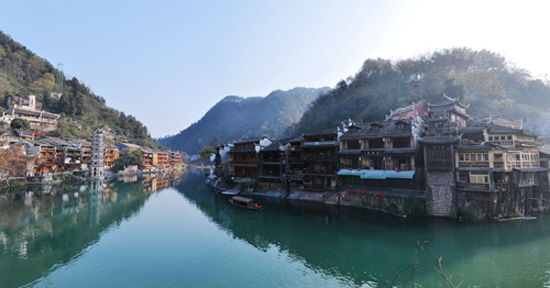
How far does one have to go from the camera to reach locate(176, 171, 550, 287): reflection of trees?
54.2 feet

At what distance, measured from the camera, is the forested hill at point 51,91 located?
8231 centimetres

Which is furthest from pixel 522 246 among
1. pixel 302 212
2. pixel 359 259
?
pixel 302 212

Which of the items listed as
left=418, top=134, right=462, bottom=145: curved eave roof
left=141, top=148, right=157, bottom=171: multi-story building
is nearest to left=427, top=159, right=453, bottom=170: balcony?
left=418, top=134, right=462, bottom=145: curved eave roof

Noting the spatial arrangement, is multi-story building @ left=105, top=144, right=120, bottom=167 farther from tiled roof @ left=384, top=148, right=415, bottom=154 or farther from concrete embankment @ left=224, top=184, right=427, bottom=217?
tiled roof @ left=384, top=148, right=415, bottom=154

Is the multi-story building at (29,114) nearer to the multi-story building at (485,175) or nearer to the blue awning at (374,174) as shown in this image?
the blue awning at (374,174)

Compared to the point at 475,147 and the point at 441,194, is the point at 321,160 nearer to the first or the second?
the point at 441,194

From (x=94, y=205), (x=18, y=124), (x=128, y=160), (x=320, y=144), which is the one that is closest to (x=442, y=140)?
(x=320, y=144)

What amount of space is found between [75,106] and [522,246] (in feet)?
431

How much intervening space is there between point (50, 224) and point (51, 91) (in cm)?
9940

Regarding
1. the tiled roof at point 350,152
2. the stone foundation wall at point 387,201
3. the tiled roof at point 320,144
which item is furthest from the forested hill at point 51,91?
the stone foundation wall at point 387,201

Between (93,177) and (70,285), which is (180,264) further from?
(93,177)

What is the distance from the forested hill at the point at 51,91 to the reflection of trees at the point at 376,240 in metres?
86.0

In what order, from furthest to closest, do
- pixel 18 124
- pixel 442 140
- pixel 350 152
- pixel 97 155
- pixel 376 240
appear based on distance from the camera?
1. pixel 97 155
2. pixel 18 124
3. pixel 350 152
4. pixel 442 140
5. pixel 376 240

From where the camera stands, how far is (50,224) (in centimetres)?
2694
